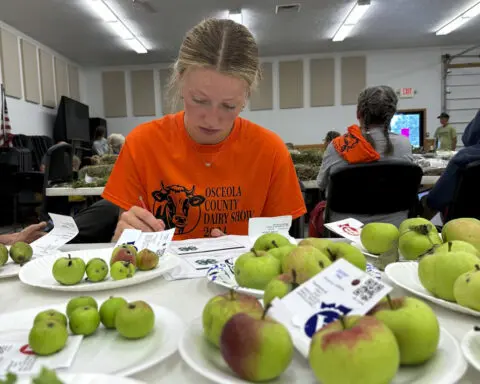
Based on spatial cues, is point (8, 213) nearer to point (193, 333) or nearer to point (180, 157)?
point (180, 157)

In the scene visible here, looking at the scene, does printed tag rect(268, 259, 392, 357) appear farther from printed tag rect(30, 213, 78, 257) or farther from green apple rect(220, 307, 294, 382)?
printed tag rect(30, 213, 78, 257)

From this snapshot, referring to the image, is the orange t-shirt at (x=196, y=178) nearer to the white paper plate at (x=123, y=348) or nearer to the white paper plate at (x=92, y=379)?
the white paper plate at (x=123, y=348)

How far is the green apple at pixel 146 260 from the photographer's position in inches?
34.6

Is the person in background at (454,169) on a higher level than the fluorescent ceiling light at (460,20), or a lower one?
lower

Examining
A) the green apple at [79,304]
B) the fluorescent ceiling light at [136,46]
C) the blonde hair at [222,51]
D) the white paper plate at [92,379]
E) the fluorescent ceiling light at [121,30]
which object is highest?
the fluorescent ceiling light at [121,30]

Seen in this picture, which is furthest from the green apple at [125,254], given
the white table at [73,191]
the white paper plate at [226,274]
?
the white table at [73,191]

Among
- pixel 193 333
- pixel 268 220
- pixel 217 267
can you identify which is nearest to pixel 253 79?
pixel 268 220

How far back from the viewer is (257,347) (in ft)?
1.30

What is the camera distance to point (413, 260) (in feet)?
2.90

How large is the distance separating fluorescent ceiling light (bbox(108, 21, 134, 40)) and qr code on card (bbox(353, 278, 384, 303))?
7.27m

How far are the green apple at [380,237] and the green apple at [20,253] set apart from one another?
2.62 feet

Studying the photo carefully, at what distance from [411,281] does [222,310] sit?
0.44 m

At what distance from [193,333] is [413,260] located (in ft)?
1.87

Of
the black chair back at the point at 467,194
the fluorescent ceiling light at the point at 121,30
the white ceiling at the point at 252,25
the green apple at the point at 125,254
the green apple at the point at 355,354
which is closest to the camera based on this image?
the green apple at the point at 355,354
